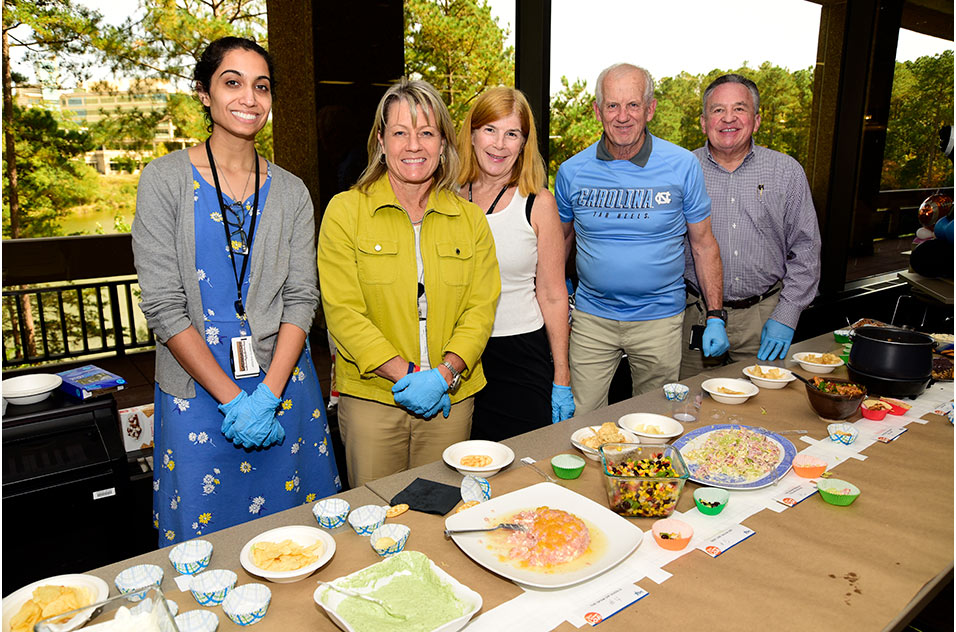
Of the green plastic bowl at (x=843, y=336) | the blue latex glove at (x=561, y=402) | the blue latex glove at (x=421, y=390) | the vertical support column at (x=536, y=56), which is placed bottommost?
the blue latex glove at (x=561, y=402)

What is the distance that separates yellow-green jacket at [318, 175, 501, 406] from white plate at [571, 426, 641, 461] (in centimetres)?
40

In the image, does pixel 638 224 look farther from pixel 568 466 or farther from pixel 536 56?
pixel 536 56

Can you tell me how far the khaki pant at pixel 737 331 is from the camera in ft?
9.55

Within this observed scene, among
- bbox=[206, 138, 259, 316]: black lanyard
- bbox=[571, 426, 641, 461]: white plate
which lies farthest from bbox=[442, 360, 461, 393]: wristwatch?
bbox=[206, 138, 259, 316]: black lanyard

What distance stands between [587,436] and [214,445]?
3.42 ft

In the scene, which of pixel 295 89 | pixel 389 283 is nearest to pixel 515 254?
pixel 389 283

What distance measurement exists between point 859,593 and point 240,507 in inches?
61.8

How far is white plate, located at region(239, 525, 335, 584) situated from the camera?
1.19 metres

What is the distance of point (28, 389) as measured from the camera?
2266 mm

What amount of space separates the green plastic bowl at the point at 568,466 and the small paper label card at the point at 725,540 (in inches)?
13.6

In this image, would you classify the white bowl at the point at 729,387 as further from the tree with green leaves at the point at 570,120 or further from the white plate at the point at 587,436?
the tree with green leaves at the point at 570,120

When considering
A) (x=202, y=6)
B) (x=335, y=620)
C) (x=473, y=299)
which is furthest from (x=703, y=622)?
(x=202, y=6)

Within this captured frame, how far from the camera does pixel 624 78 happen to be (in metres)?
2.45

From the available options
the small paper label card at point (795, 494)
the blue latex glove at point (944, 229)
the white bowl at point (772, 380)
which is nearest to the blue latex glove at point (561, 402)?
the white bowl at point (772, 380)
